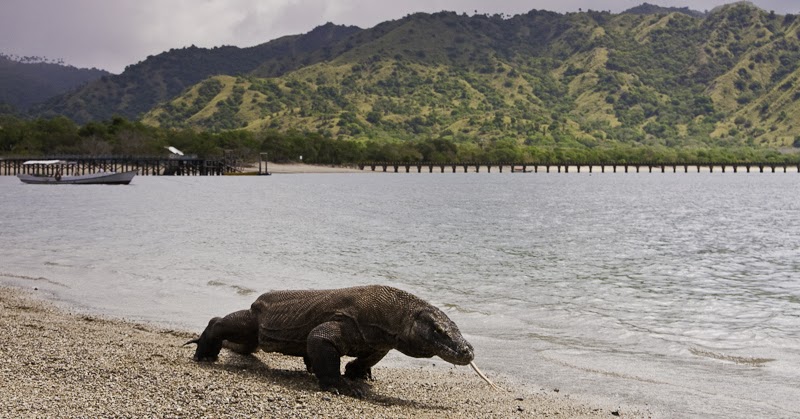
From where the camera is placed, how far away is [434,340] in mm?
9695

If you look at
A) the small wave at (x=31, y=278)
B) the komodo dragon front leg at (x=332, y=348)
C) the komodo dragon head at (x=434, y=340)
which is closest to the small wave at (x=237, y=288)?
the small wave at (x=31, y=278)

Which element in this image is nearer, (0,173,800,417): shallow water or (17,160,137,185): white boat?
(0,173,800,417): shallow water

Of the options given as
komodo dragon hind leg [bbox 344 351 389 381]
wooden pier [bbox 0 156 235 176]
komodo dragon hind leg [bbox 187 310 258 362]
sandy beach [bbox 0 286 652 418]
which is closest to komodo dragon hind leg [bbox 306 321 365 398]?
sandy beach [bbox 0 286 652 418]

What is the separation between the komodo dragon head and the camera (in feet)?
31.7

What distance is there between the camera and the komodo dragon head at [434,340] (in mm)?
9664

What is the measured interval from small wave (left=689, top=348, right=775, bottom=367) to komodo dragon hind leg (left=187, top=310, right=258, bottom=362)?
818cm

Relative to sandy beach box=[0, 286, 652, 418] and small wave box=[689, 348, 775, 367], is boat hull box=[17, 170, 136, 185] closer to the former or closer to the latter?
sandy beach box=[0, 286, 652, 418]

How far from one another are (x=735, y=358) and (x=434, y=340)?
747 centimetres

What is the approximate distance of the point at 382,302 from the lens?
10.1 metres

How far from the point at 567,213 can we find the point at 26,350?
63.8 meters

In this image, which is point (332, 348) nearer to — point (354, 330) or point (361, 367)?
point (354, 330)

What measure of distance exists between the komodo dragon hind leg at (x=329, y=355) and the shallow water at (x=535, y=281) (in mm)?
3831

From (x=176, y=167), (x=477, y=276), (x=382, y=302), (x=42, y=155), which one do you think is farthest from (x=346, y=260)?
(x=176, y=167)

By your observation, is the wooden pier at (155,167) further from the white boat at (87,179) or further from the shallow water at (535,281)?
the shallow water at (535,281)
